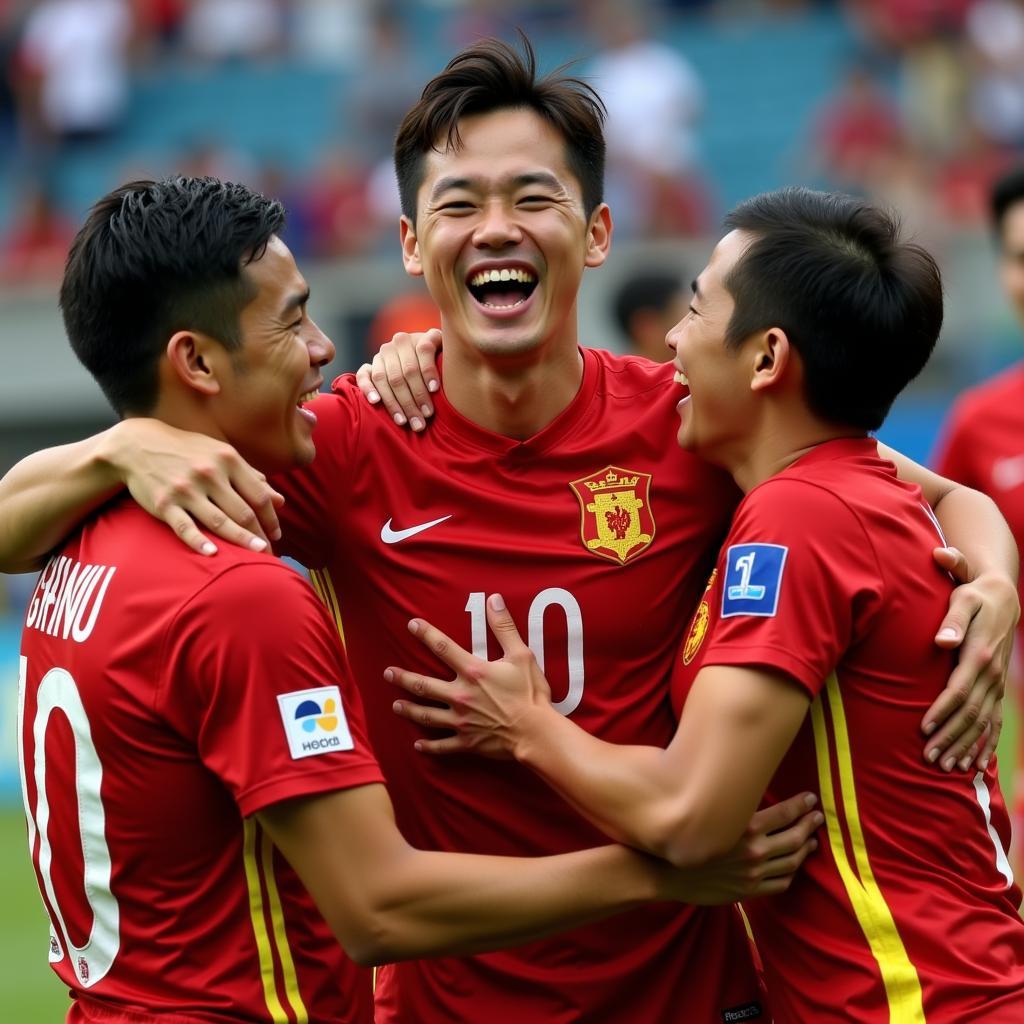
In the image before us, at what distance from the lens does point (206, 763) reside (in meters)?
3.41

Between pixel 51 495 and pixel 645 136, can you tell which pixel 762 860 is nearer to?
pixel 51 495

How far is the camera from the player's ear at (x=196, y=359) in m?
3.68

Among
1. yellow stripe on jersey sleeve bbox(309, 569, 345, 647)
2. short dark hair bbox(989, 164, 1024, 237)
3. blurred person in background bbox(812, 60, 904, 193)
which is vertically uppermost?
blurred person in background bbox(812, 60, 904, 193)

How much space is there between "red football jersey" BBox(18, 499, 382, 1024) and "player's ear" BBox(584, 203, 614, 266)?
142 centimetres

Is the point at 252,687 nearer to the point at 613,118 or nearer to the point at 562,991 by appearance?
the point at 562,991

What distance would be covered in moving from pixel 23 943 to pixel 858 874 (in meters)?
6.95

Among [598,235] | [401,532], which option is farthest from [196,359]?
[598,235]

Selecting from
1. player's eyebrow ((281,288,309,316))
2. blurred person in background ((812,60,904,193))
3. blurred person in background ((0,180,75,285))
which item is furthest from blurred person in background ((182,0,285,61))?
player's eyebrow ((281,288,309,316))

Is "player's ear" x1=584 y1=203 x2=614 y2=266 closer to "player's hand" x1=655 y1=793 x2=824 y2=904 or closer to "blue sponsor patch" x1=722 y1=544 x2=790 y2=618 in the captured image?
"blue sponsor patch" x1=722 y1=544 x2=790 y2=618

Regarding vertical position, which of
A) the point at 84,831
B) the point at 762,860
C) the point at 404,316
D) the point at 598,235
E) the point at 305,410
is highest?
the point at 404,316

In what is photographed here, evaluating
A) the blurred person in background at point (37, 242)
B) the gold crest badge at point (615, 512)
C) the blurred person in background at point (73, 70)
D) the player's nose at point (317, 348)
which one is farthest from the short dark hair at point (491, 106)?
the blurred person in background at point (73, 70)

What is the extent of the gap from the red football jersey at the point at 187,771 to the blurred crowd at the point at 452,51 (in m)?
11.1

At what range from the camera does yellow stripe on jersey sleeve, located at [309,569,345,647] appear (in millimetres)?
4297

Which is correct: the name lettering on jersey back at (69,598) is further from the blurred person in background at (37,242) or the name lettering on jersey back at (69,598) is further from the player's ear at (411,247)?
the blurred person in background at (37,242)
